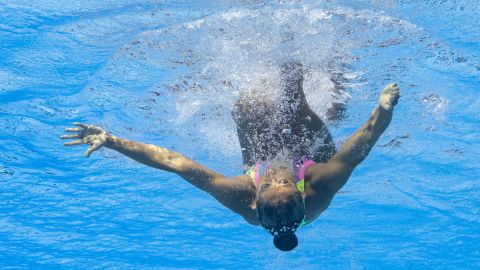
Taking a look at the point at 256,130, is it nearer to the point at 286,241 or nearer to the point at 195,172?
the point at 195,172

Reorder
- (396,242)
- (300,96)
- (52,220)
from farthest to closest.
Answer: (396,242) → (52,220) → (300,96)

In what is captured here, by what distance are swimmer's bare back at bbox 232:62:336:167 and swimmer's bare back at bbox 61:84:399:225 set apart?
0.88m

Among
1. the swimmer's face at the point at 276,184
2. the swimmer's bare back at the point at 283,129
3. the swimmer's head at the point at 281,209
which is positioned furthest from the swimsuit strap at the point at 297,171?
the swimmer's head at the point at 281,209

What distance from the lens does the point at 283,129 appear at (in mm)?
8336

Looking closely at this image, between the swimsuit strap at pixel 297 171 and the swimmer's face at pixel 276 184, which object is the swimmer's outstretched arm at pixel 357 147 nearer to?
the swimsuit strap at pixel 297 171

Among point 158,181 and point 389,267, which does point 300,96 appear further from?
point 389,267

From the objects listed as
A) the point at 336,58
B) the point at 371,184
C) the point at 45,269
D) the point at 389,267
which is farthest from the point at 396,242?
the point at 45,269

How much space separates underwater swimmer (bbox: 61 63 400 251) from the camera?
6297mm

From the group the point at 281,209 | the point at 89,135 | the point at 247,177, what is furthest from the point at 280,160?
the point at 89,135

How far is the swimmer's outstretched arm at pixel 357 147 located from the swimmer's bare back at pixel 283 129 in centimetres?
86

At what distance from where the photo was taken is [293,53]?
9727 millimetres

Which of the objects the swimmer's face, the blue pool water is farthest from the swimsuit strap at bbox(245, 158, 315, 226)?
the blue pool water

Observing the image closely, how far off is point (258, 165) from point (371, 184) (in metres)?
9.37

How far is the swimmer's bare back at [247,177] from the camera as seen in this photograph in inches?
262
